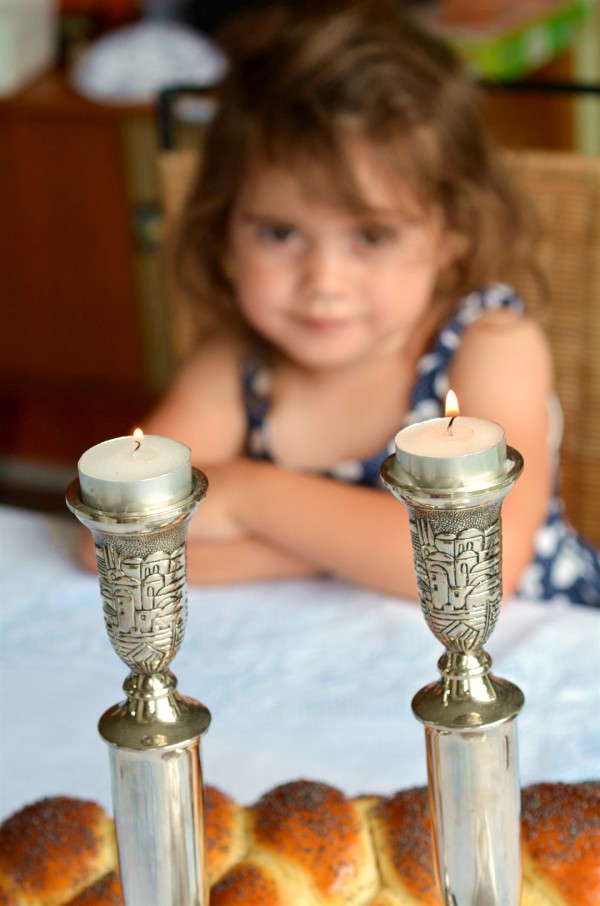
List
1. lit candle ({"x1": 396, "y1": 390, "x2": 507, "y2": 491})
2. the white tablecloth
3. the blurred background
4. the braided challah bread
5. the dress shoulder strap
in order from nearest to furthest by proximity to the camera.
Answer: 1. lit candle ({"x1": 396, "y1": 390, "x2": 507, "y2": 491})
2. the braided challah bread
3. the white tablecloth
4. the dress shoulder strap
5. the blurred background

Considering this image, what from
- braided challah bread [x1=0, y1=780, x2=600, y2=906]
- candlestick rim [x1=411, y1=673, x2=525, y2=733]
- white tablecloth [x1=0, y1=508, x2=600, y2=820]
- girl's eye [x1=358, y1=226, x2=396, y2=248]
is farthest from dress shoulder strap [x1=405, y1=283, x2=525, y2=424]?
candlestick rim [x1=411, y1=673, x2=525, y2=733]

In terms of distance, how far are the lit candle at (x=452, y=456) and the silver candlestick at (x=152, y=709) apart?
70 mm

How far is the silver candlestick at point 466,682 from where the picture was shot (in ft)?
1.39

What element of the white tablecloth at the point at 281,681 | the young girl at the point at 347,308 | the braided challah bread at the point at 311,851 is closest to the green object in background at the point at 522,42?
the young girl at the point at 347,308

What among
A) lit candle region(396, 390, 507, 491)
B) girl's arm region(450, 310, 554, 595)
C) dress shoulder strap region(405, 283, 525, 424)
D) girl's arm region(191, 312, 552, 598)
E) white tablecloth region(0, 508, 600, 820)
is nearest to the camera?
lit candle region(396, 390, 507, 491)

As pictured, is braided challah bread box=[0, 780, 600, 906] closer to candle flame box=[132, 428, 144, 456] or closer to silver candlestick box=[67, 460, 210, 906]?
silver candlestick box=[67, 460, 210, 906]

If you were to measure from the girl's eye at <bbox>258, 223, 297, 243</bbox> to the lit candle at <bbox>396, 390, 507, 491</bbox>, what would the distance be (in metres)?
0.82

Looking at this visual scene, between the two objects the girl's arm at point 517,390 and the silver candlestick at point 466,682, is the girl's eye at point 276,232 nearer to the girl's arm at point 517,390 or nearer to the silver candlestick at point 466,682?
the girl's arm at point 517,390

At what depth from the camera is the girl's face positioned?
121 cm

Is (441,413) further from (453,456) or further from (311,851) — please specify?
(453,456)

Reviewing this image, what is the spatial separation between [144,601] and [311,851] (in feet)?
0.70

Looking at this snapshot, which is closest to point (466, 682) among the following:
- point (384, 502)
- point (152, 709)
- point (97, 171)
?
point (152, 709)

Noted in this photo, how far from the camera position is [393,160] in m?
1.25

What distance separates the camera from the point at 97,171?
9.33ft
